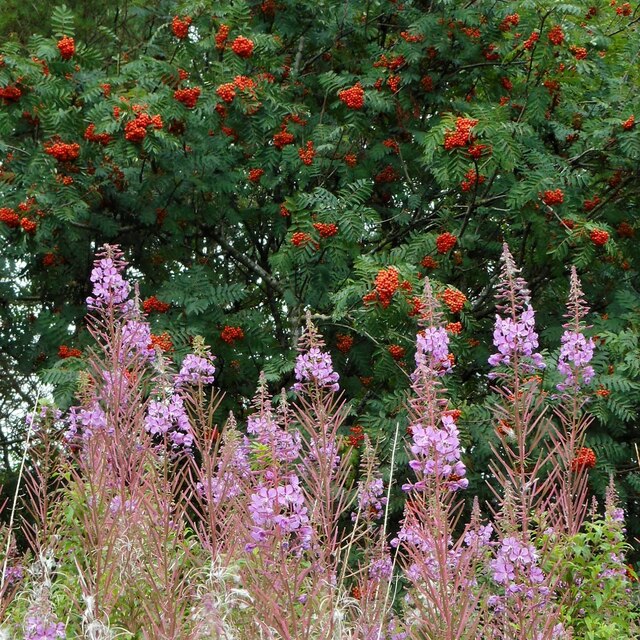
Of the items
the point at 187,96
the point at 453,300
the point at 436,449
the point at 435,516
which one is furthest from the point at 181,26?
the point at 435,516

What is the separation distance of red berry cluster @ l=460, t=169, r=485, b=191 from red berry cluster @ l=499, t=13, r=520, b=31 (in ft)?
3.58

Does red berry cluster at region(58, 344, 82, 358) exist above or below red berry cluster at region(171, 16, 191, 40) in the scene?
below

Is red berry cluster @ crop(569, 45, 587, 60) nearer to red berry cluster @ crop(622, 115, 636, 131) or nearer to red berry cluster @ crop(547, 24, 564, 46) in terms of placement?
red berry cluster @ crop(547, 24, 564, 46)

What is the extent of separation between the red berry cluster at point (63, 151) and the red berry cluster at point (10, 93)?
36 cm

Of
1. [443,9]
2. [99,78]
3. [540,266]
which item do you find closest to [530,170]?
[540,266]

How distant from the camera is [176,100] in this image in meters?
6.00

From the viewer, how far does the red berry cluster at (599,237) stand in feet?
18.2

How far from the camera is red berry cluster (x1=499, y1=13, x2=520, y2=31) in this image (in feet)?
20.7

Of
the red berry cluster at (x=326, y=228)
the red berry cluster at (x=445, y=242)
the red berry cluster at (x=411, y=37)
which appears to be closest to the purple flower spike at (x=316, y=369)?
the red berry cluster at (x=326, y=228)

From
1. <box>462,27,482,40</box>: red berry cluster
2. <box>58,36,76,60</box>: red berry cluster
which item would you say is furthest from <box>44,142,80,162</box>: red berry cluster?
<box>462,27,482,40</box>: red berry cluster

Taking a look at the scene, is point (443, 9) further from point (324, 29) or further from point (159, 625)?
point (159, 625)

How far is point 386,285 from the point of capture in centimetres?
507

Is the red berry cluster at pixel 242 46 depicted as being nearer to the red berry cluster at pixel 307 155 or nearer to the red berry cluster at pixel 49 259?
the red berry cluster at pixel 307 155

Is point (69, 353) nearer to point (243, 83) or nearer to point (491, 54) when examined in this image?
point (243, 83)
